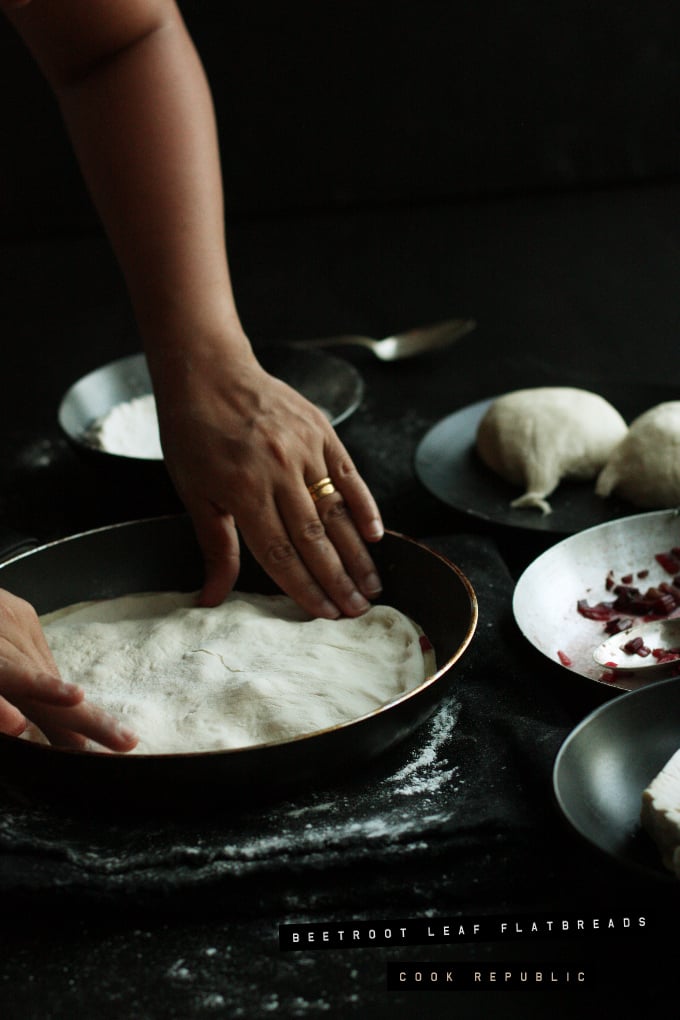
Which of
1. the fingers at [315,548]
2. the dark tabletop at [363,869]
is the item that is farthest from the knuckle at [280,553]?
the dark tabletop at [363,869]

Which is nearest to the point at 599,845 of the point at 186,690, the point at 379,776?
the point at 379,776

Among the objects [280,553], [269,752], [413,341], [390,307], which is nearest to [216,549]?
[280,553]

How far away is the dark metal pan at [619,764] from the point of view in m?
0.72

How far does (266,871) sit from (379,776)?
0.13 metres

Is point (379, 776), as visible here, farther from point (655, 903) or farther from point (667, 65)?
point (667, 65)

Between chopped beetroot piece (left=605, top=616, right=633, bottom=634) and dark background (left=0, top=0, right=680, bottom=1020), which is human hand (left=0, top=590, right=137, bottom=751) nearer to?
dark background (left=0, top=0, right=680, bottom=1020)

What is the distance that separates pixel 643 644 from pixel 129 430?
81cm

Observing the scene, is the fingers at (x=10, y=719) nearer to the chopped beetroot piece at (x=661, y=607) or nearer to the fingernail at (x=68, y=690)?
the fingernail at (x=68, y=690)

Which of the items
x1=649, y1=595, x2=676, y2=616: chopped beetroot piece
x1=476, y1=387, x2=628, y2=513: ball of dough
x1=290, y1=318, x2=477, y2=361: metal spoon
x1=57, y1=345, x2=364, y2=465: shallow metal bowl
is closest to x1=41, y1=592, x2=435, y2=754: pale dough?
x1=649, y1=595, x2=676, y2=616: chopped beetroot piece

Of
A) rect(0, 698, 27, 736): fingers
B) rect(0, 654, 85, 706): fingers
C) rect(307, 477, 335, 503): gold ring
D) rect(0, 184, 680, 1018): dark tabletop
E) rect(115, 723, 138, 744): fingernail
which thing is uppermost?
rect(0, 654, 85, 706): fingers

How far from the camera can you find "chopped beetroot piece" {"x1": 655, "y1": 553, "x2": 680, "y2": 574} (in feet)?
3.53

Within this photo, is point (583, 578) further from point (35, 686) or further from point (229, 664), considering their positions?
point (35, 686)

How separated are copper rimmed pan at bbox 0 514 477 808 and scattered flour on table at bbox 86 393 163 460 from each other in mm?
359

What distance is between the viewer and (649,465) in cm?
122
